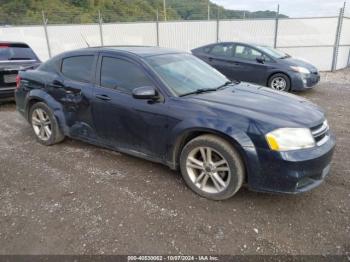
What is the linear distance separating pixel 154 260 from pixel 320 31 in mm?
12906

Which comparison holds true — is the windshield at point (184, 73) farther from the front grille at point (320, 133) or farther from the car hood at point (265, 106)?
the front grille at point (320, 133)

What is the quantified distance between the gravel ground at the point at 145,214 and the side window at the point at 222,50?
543 centimetres

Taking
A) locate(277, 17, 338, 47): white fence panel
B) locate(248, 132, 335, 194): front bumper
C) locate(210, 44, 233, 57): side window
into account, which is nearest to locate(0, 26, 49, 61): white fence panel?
locate(210, 44, 233, 57): side window

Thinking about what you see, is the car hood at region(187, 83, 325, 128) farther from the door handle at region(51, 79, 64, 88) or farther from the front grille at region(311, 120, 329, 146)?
the door handle at region(51, 79, 64, 88)

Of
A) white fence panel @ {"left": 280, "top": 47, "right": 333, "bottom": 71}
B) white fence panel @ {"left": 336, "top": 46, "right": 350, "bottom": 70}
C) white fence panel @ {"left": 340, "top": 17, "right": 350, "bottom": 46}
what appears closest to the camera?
white fence panel @ {"left": 340, "top": 17, "right": 350, "bottom": 46}

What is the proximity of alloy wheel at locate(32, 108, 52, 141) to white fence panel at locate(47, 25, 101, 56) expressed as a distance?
10.1 meters

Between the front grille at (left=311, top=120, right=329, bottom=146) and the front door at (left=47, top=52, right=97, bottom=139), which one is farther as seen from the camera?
the front door at (left=47, top=52, right=97, bottom=139)

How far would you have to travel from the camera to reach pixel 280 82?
8.05 meters

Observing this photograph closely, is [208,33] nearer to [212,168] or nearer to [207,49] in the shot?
[207,49]

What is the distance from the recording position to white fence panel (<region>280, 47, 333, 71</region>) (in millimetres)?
12484

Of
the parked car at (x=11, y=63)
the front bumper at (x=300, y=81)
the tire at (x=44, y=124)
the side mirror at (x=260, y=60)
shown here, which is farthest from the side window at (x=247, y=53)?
the tire at (x=44, y=124)

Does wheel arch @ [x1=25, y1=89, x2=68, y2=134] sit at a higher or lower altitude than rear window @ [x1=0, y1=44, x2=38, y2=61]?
lower

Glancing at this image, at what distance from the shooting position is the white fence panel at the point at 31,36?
13695 mm

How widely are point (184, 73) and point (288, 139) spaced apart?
5.09ft
